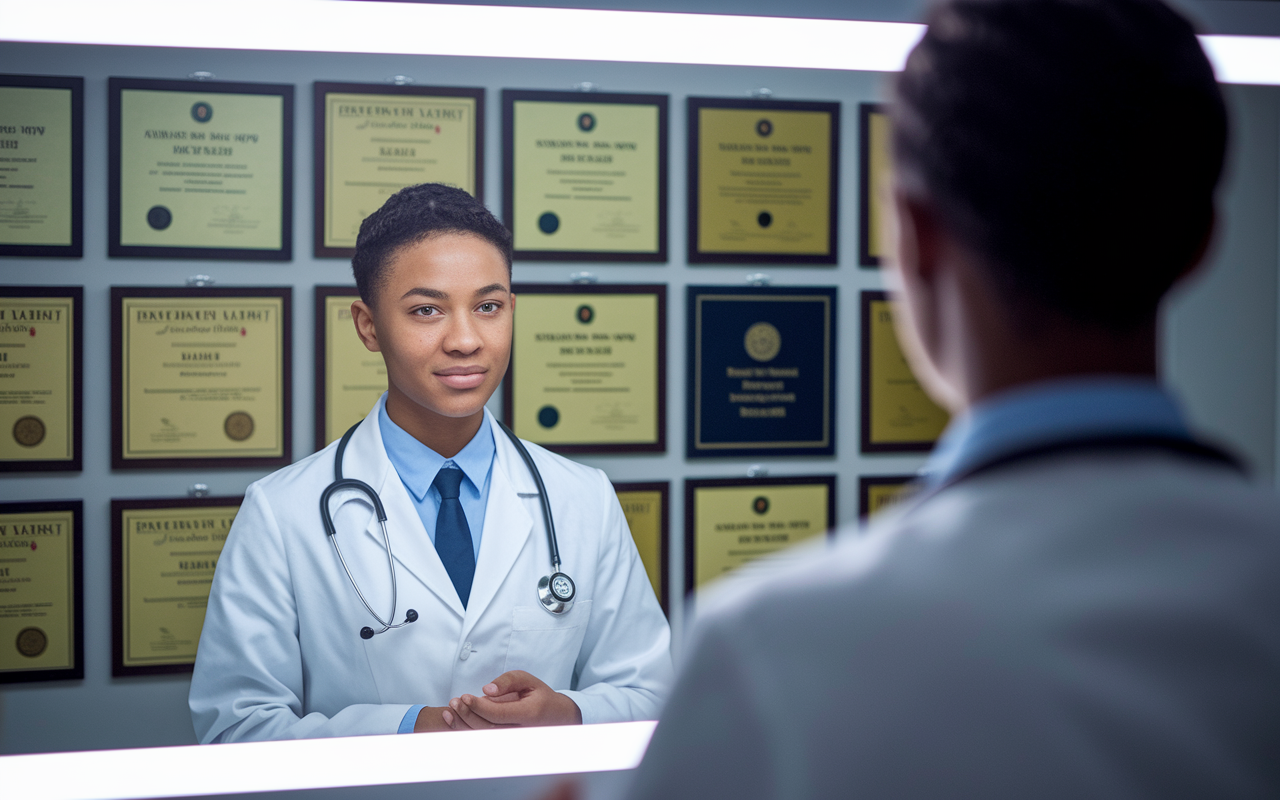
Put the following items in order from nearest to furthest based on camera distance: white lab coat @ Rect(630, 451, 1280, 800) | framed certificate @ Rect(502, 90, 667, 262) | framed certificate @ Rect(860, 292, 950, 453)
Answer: white lab coat @ Rect(630, 451, 1280, 800) → framed certificate @ Rect(502, 90, 667, 262) → framed certificate @ Rect(860, 292, 950, 453)

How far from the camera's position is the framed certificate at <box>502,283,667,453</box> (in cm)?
135

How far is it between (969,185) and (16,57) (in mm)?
1443

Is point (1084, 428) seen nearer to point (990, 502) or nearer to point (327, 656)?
point (990, 502)

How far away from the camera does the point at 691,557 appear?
1.42 metres

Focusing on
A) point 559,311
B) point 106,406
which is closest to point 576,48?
point 559,311

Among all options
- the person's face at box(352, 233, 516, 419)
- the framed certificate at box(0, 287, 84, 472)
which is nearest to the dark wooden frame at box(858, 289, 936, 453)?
the person's face at box(352, 233, 516, 419)

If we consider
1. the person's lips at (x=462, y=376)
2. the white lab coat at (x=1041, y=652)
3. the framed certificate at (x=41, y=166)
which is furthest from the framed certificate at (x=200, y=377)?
the white lab coat at (x=1041, y=652)

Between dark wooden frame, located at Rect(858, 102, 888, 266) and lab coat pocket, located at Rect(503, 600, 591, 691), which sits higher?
dark wooden frame, located at Rect(858, 102, 888, 266)

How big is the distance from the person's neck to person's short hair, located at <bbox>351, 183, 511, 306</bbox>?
Result: 17 centimetres

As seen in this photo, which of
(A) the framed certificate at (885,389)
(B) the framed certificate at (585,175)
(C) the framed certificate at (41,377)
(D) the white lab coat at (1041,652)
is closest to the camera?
(D) the white lab coat at (1041,652)

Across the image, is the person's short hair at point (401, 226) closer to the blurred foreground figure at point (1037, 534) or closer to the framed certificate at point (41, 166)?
the framed certificate at point (41, 166)

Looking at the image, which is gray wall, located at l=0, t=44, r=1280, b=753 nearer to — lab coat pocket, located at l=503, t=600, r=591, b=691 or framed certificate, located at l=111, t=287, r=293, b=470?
framed certificate, located at l=111, t=287, r=293, b=470

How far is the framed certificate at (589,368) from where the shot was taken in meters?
1.35

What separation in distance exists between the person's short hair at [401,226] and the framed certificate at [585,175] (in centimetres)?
9
